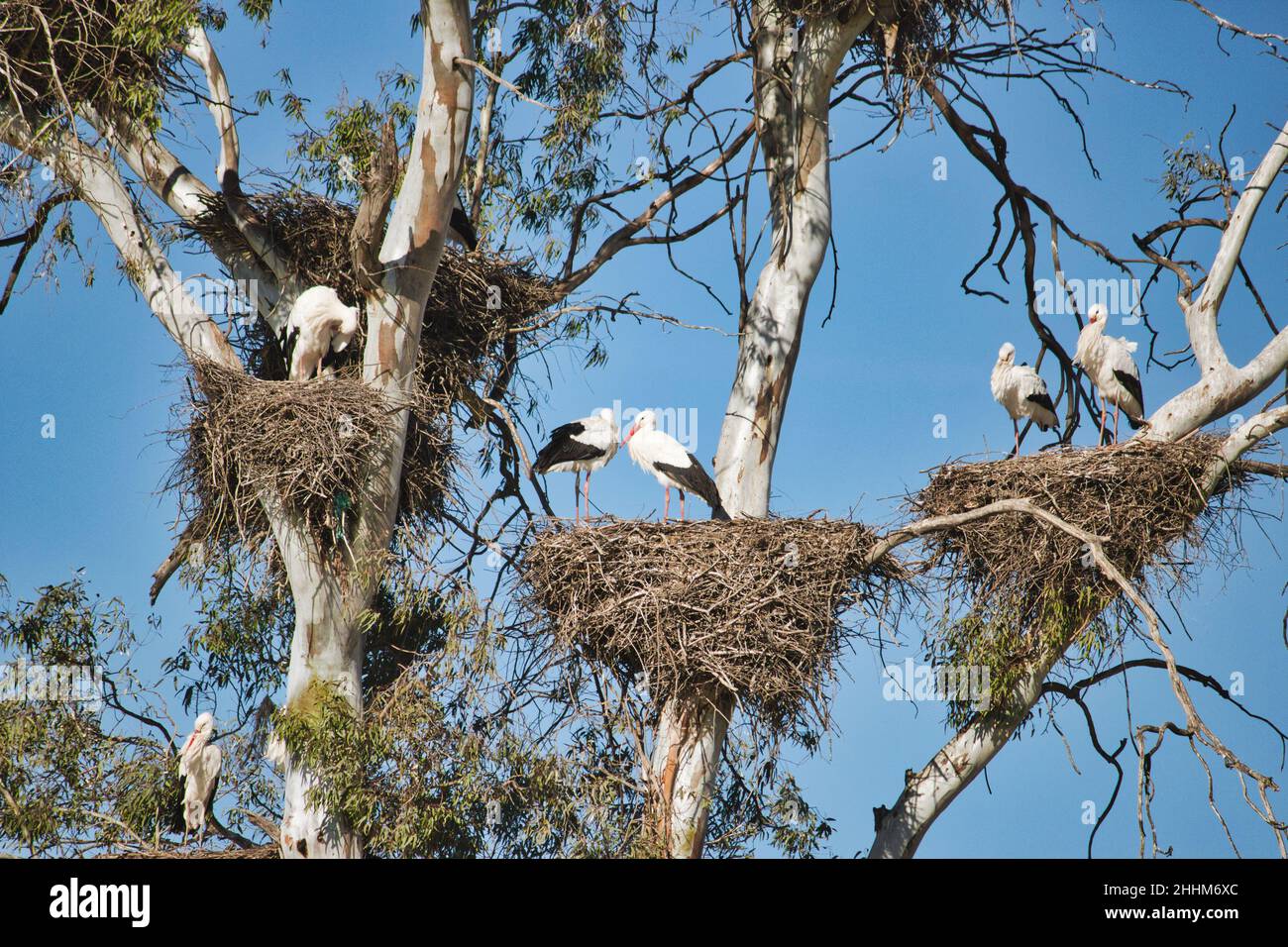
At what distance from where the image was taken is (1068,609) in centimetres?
1031

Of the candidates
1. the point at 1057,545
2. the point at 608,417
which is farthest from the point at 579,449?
the point at 1057,545

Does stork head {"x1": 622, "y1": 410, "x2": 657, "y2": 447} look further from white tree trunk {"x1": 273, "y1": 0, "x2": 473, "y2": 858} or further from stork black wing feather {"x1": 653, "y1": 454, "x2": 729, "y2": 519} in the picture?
white tree trunk {"x1": 273, "y1": 0, "x2": 473, "y2": 858}

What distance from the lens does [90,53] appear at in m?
11.0

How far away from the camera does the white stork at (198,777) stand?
36.7 ft

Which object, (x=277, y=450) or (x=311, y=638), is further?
(x=311, y=638)

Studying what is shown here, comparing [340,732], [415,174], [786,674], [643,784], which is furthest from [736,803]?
[415,174]

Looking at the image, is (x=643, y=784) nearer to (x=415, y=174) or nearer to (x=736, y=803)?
(x=736, y=803)

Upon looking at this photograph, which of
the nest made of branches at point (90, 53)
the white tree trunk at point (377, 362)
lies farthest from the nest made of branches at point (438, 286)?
the nest made of branches at point (90, 53)

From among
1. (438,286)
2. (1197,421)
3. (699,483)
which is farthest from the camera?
(438,286)

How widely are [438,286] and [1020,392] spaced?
4.80m

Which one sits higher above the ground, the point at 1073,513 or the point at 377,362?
the point at 377,362

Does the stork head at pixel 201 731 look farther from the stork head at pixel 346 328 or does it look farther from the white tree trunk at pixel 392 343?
the stork head at pixel 346 328

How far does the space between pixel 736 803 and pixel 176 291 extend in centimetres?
558

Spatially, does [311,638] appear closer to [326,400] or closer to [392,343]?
[326,400]
